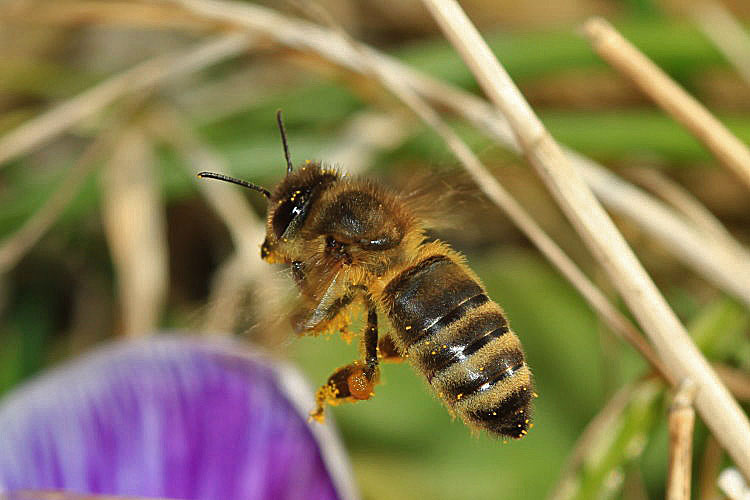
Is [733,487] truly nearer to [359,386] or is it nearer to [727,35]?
[359,386]

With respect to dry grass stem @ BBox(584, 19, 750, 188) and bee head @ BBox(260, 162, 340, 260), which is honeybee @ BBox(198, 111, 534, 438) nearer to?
bee head @ BBox(260, 162, 340, 260)

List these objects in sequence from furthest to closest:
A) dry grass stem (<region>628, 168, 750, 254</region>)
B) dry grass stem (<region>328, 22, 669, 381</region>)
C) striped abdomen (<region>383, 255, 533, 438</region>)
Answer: dry grass stem (<region>628, 168, 750, 254</region>), dry grass stem (<region>328, 22, 669, 381</region>), striped abdomen (<region>383, 255, 533, 438</region>)

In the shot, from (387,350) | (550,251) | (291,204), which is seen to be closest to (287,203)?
(291,204)

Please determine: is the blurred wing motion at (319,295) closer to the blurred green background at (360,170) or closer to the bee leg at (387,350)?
the bee leg at (387,350)

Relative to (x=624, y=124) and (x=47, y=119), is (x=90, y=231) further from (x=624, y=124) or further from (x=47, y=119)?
(x=624, y=124)

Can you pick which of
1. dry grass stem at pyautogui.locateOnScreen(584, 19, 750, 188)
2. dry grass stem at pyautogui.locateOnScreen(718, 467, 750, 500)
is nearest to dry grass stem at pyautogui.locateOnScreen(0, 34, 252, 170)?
dry grass stem at pyautogui.locateOnScreen(584, 19, 750, 188)

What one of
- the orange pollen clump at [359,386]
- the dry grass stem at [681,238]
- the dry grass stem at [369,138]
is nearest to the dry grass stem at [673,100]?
the dry grass stem at [681,238]
